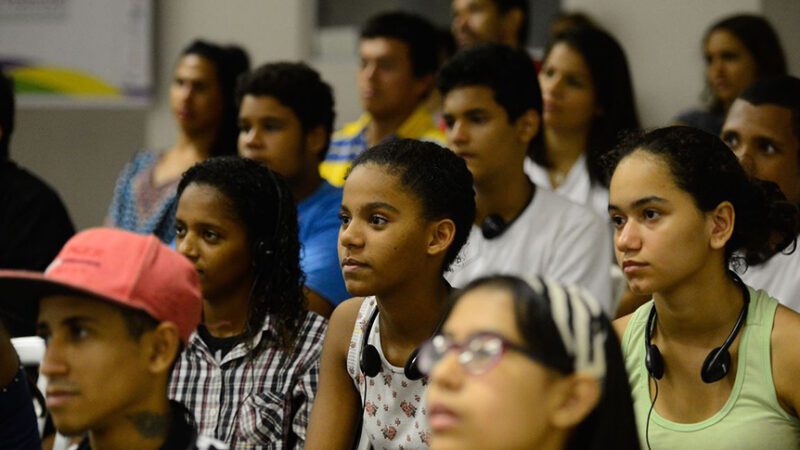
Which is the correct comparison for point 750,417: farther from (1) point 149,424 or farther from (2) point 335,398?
(1) point 149,424

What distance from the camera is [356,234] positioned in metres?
3.04

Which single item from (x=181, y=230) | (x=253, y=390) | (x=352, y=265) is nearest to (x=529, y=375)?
(x=352, y=265)

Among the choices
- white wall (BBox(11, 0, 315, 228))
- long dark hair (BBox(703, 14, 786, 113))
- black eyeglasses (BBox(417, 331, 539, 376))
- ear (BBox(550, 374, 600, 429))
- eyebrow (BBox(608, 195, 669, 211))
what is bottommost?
white wall (BBox(11, 0, 315, 228))

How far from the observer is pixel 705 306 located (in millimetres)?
2783

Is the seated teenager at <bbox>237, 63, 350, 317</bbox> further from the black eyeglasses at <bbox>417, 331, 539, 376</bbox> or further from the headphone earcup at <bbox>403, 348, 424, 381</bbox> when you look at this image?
the black eyeglasses at <bbox>417, 331, 539, 376</bbox>

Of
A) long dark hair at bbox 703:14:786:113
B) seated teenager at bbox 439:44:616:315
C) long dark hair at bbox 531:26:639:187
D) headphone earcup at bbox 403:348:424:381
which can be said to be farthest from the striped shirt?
long dark hair at bbox 703:14:786:113

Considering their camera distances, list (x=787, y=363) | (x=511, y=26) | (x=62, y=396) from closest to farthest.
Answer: (x=62, y=396), (x=787, y=363), (x=511, y=26)

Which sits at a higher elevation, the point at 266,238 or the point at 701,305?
the point at 701,305

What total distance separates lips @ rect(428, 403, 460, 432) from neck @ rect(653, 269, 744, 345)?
1.03 m

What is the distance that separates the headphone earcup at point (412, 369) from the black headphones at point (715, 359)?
51 centimetres

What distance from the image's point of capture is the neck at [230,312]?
11.0ft

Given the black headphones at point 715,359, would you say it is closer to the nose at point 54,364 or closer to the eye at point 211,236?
the eye at point 211,236

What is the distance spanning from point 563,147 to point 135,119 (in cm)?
284

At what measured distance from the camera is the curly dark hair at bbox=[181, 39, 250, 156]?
16.9ft
